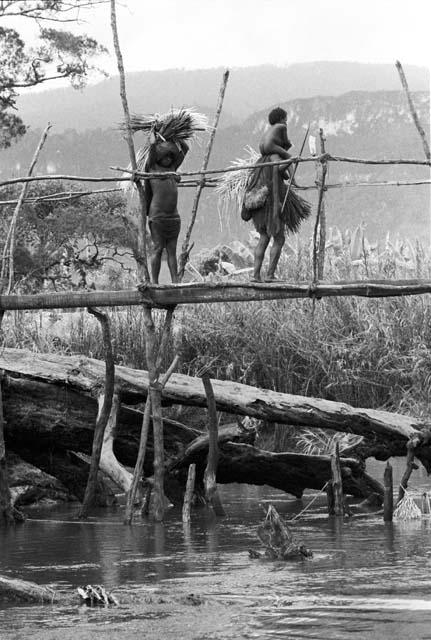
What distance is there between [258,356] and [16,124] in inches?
397

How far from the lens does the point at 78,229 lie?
28281 mm

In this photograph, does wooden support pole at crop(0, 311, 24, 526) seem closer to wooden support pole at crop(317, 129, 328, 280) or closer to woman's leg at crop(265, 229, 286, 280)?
woman's leg at crop(265, 229, 286, 280)

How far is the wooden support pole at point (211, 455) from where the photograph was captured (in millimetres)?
11945

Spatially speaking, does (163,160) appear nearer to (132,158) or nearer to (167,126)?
(167,126)

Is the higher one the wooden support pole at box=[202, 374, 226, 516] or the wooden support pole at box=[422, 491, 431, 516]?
the wooden support pole at box=[202, 374, 226, 516]

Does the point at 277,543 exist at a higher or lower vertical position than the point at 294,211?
lower

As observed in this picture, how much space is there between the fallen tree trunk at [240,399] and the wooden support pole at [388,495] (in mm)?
955

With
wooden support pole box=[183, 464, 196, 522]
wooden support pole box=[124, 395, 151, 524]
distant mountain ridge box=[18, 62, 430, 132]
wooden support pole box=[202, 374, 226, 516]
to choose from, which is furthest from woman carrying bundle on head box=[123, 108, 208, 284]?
distant mountain ridge box=[18, 62, 430, 132]

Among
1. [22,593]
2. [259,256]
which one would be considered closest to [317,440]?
[259,256]

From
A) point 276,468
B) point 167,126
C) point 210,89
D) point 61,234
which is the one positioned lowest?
point 276,468

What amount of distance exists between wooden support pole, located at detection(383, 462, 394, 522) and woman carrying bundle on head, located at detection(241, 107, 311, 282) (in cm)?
193

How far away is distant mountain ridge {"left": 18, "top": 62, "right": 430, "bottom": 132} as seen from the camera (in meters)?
100

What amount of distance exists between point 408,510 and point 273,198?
300cm

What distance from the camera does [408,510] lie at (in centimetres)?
1179
